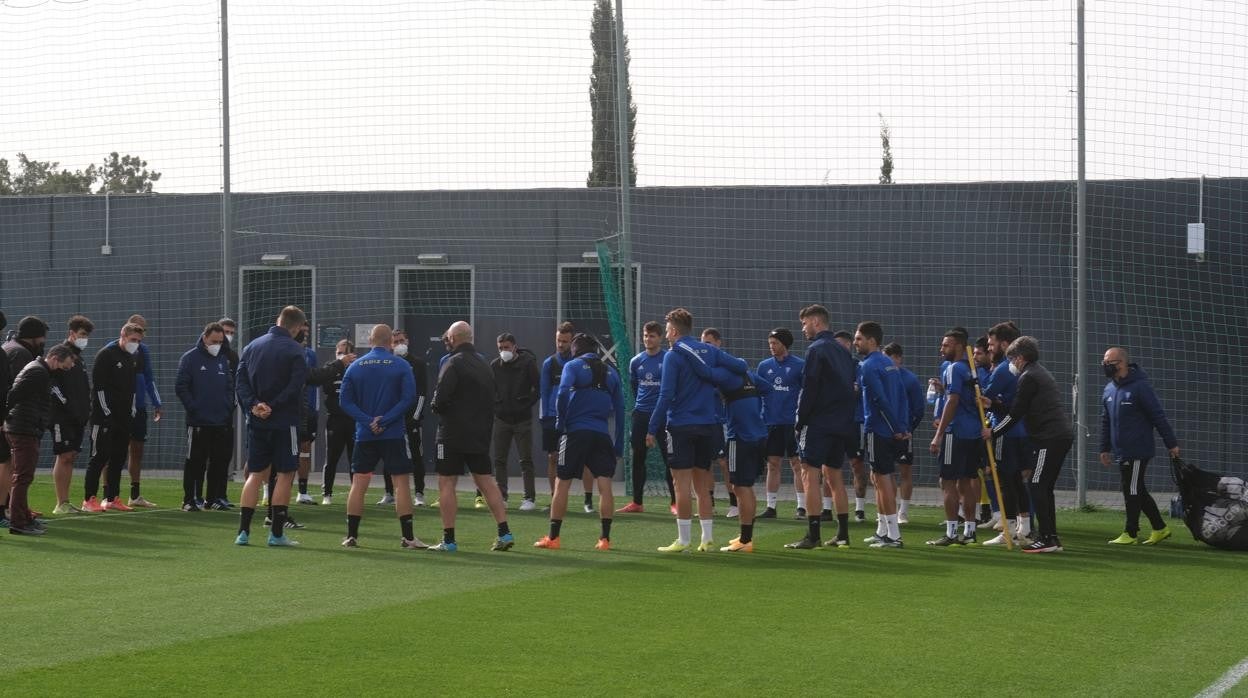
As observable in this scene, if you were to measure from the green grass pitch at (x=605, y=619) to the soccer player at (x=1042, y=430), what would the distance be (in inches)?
12.5

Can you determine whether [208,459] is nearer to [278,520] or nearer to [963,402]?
[278,520]

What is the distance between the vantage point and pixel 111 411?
16.6 metres

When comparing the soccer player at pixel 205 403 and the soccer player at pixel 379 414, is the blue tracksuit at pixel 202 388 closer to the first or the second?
the soccer player at pixel 205 403

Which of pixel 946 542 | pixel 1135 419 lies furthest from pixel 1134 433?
pixel 946 542

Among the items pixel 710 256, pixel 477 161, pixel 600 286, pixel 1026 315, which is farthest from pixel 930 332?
pixel 477 161

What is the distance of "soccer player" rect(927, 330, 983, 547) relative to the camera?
46.8 feet

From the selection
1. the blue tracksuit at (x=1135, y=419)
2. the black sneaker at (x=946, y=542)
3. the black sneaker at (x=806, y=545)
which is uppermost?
the blue tracksuit at (x=1135, y=419)

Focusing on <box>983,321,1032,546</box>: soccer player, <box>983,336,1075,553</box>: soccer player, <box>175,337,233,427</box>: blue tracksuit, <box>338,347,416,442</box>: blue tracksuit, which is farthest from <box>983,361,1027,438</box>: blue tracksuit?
<box>175,337,233,427</box>: blue tracksuit

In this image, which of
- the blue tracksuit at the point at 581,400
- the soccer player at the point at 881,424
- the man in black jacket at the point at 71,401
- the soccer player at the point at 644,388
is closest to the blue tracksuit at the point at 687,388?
the blue tracksuit at the point at 581,400

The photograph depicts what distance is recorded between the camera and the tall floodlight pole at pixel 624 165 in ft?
65.1

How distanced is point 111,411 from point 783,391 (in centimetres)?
721

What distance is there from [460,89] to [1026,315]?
8321 millimetres

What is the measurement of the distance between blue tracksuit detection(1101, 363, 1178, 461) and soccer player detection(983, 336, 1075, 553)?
135cm

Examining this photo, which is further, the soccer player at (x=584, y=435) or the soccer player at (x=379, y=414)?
the soccer player at (x=584, y=435)
